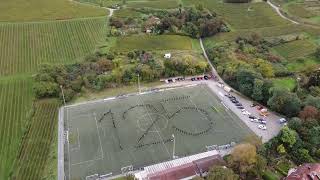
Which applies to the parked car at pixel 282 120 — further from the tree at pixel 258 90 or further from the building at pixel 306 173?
the building at pixel 306 173

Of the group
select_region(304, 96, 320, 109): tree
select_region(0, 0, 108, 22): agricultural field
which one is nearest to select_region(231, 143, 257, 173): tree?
select_region(304, 96, 320, 109): tree

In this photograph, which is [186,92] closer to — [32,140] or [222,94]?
[222,94]

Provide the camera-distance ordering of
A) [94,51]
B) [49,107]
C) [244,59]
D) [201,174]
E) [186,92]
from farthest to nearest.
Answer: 1. [94,51]
2. [244,59]
3. [186,92]
4. [49,107]
5. [201,174]

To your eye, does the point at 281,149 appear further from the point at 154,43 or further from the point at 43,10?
the point at 43,10

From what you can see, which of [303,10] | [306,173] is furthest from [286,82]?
[303,10]

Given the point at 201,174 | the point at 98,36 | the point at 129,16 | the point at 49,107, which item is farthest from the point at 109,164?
the point at 129,16
